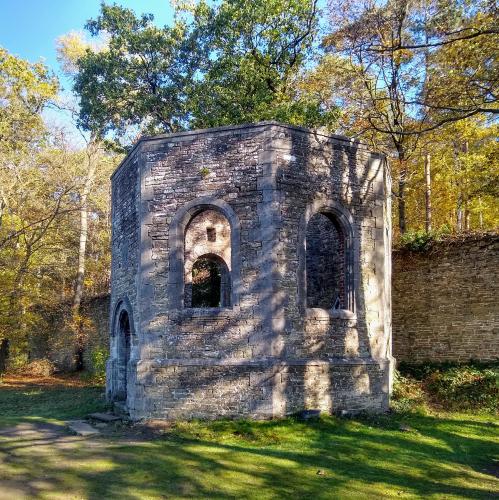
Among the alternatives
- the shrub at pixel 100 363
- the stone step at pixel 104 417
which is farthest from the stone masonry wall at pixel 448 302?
the shrub at pixel 100 363

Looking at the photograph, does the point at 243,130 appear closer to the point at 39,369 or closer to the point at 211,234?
the point at 211,234

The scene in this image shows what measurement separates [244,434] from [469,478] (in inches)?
150

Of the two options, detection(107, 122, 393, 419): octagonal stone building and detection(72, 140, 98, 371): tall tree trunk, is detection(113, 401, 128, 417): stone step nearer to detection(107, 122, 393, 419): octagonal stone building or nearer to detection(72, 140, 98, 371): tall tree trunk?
detection(107, 122, 393, 419): octagonal stone building

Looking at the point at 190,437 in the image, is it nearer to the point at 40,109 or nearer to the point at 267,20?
the point at 267,20

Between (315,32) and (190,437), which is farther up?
(315,32)

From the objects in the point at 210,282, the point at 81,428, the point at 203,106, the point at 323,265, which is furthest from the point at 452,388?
the point at 203,106

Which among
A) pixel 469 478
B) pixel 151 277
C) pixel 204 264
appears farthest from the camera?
pixel 204 264

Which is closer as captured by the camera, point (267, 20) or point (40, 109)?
point (267, 20)

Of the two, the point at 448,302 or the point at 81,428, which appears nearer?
the point at 81,428

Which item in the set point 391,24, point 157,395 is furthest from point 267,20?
point 157,395

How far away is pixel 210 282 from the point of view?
51.9 feet

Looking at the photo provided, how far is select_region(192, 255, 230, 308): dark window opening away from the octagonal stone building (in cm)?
342

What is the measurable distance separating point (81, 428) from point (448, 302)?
969cm

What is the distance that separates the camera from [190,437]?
31.5 feet
